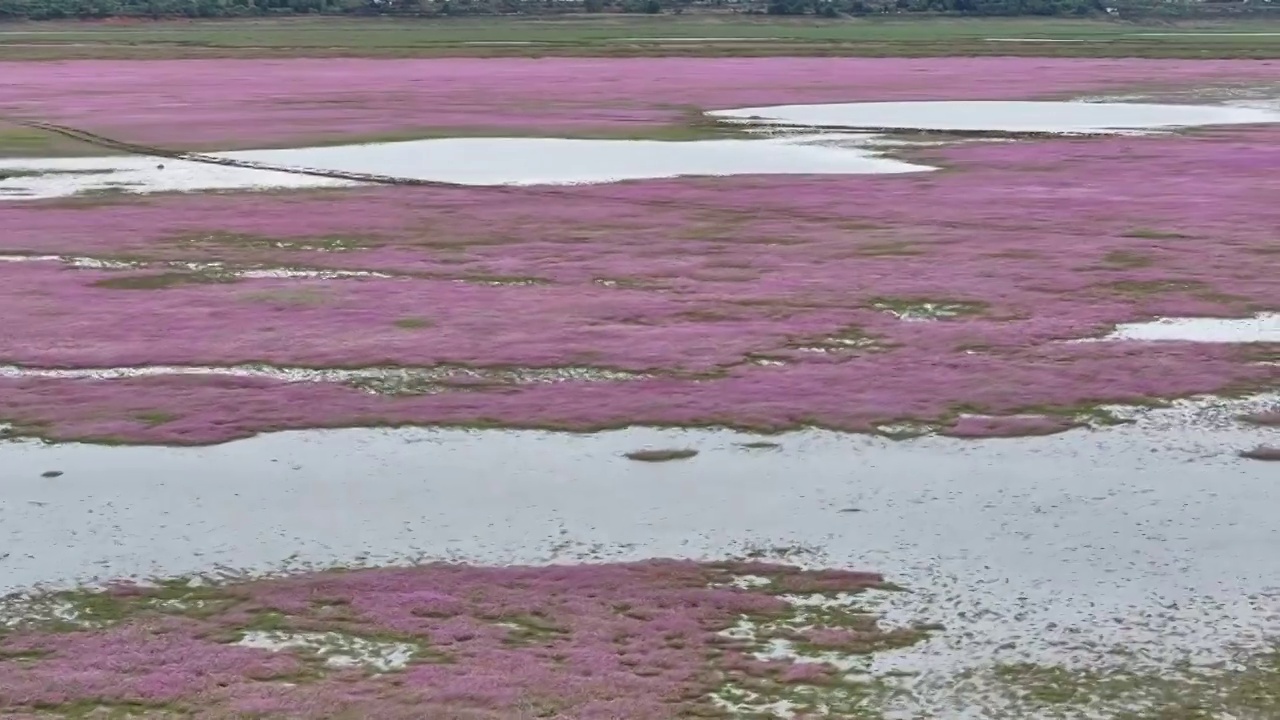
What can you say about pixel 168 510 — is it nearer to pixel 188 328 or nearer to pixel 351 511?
pixel 351 511

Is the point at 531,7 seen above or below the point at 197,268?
below

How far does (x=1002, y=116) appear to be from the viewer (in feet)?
202

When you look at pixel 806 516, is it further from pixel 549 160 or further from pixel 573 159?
pixel 573 159

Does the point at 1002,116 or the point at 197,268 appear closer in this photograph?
the point at 197,268

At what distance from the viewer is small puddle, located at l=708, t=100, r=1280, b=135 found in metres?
57.2

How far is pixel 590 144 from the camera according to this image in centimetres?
5144

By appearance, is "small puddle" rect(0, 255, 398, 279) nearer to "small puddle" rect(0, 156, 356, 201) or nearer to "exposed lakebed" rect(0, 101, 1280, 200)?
"small puddle" rect(0, 156, 356, 201)

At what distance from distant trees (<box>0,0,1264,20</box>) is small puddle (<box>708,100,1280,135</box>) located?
89.4m

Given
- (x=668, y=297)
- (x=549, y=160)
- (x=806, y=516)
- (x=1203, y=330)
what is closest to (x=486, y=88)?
(x=549, y=160)

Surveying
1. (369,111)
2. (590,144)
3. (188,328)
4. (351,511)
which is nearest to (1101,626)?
(351,511)

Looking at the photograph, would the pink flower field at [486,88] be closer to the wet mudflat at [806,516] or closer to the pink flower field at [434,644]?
the wet mudflat at [806,516]

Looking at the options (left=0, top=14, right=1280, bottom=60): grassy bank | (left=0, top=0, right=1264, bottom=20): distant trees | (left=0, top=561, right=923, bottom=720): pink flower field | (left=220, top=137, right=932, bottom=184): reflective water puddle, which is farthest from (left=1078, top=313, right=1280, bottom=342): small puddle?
(left=0, top=0, right=1264, bottom=20): distant trees

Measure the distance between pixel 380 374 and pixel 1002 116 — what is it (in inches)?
1718

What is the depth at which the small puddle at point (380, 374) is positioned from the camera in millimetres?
21531
